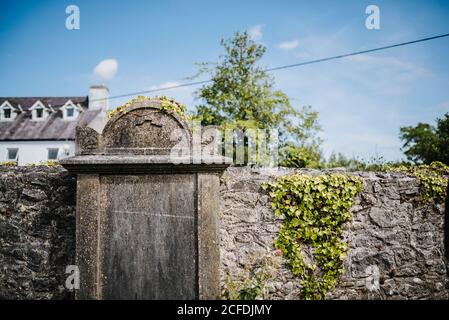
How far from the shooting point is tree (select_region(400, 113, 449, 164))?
806 inches

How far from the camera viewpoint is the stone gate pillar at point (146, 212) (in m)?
3.20

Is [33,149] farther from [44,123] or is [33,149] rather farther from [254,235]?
[254,235]

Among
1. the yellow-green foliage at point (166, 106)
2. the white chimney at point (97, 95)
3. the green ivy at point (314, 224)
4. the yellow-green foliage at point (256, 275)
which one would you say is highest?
the white chimney at point (97, 95)

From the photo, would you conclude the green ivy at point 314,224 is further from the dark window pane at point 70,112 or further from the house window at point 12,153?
the house window at point 12,153

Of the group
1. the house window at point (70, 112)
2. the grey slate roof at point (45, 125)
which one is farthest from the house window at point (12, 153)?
the house window at point (70, 112)

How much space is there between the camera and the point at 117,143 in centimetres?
329

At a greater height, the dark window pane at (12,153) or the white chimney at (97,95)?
the white chimney at (97,95)

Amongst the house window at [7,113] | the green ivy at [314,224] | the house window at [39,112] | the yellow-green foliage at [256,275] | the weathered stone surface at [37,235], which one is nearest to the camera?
the yellow-green foliage at [256,275]

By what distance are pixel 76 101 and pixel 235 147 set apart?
21.7 metres

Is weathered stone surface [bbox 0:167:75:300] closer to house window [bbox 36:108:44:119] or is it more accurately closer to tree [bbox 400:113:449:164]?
tree [bbox 400:113:449:164]

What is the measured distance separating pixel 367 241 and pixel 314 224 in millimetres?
911

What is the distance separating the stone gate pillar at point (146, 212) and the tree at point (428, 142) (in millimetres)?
19870

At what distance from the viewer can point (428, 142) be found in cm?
2347

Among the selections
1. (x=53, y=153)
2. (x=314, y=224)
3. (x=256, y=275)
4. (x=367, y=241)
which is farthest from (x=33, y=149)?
(x=367, y=241)
